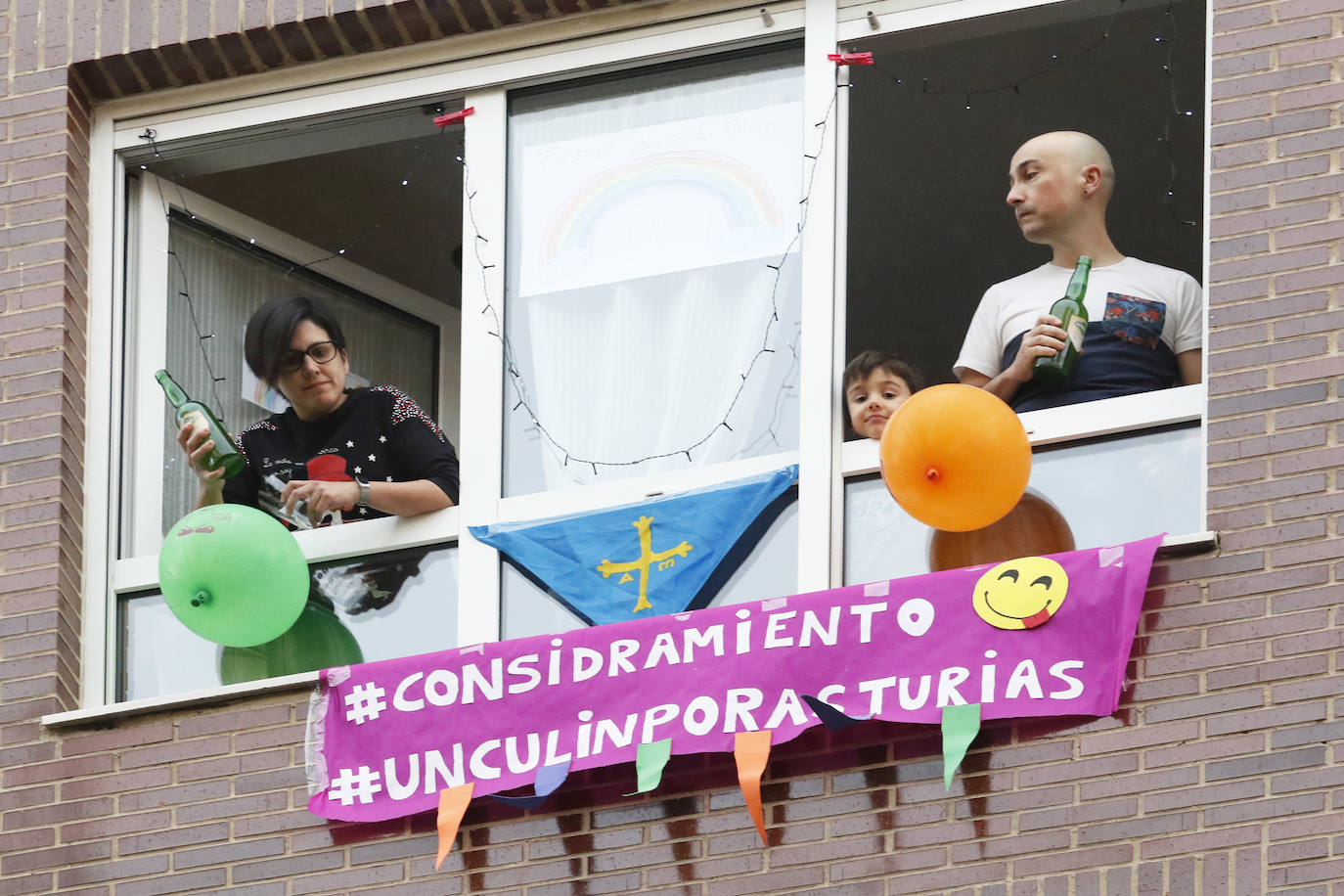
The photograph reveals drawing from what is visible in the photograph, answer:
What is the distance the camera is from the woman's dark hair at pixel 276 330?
31.1 ft

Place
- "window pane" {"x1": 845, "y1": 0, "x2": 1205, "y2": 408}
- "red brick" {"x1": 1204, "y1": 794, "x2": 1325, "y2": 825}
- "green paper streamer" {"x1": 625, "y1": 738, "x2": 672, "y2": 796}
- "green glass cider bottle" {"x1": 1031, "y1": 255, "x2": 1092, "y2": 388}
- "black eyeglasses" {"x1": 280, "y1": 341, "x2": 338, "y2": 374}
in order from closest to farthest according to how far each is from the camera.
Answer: "red brick" {"x1": 1204, "y1": 794, "x2": 1325, "y2": 825} → "green paper streamer" {"x1": 625, "y1": 738, "x2": 672, "y2": 796} → "green glass cider bottle" {"x1": 1031, "y1": 255, "x2": 1092, "y2": 388} → "window pane" {"x1": 845, "y1": 0, "x2": 1205, "y2": 408} → "black eyeglasses" {"x1": 280, "y1": 341, "x2": 338, "y2": 374}

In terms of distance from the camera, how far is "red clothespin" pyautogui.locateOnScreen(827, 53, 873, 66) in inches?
344

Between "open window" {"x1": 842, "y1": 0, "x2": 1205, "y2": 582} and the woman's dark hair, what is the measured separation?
1744 mm

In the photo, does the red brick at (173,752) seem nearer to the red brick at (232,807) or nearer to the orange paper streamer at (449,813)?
the red brick at (232,807)

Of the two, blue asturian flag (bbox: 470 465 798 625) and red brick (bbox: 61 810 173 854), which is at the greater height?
blue asturian flag (bbox: 470 465 798 625)

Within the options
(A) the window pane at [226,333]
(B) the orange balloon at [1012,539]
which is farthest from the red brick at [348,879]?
(B) the orange balloon at [1012,539]

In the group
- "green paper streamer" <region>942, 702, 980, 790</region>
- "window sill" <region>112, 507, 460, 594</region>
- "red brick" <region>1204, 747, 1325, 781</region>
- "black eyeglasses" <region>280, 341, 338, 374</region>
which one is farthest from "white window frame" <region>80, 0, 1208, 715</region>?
"red brick" <region>1204, 747, 1325, 781</region>

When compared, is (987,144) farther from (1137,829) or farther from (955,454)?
(1137,829)

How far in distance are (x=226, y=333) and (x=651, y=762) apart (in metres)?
2.78

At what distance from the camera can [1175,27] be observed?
30.0ft

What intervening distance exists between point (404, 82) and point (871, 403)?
196 cm

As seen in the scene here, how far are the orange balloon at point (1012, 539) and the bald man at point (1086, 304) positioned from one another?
0.32 meters

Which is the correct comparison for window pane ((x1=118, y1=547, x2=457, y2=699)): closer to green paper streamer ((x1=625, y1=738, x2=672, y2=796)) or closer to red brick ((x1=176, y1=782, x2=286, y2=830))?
red brick ((x1=176, y1=782, x2=286, y2=830))

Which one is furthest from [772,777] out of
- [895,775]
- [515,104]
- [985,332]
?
[515,104]
